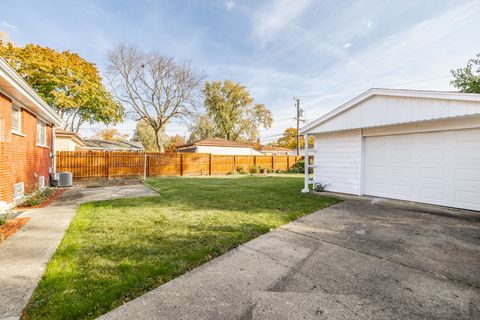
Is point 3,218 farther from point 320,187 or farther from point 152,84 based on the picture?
point 152,84

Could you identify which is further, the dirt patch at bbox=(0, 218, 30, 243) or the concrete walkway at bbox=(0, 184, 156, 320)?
the dirt patch at bbox=(0, 218, 30, 243)

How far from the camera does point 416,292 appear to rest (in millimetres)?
2242

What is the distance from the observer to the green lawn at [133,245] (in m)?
2.08

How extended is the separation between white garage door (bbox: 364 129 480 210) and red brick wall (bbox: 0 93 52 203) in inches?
418

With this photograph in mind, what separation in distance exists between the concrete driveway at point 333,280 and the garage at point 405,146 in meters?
2.36

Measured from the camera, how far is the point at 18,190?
6.00 meters

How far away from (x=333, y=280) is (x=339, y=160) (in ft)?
22.1

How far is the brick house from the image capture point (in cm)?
493

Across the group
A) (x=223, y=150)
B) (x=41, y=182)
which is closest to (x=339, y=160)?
(x=41, y=182)

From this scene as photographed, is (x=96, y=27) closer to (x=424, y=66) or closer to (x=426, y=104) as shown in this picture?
(x=426, y=104)

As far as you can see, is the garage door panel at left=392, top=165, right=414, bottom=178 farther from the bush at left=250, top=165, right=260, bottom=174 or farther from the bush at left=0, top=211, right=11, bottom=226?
the bush at left=250, top=165, right=260, bottom=174

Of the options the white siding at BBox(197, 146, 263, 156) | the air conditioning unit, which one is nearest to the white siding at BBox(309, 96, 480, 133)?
the air conditioning unit

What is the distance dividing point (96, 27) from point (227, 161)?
40.1ft

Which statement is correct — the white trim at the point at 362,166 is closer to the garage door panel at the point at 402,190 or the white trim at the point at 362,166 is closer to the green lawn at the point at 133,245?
the garage door panel at the point at 402,190
